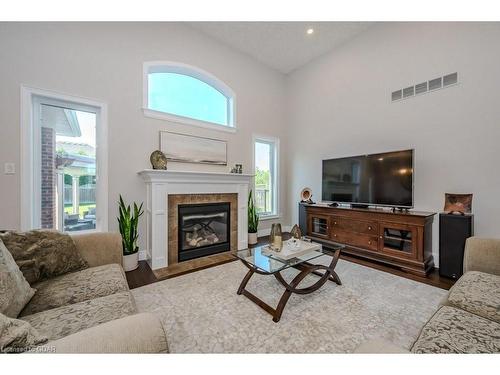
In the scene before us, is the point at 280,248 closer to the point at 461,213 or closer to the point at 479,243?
the point at 479,243

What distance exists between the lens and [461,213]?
239cm

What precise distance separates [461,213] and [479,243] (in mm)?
926

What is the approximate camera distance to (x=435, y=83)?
9.35ft

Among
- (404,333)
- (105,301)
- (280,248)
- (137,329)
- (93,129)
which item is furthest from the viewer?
(93,129)

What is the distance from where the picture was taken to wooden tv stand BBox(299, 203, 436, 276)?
8.45ft

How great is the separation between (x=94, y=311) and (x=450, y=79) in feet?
14.5

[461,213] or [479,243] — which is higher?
[461,213]

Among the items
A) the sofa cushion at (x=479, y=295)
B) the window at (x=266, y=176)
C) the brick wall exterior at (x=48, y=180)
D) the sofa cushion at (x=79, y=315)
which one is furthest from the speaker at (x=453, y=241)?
the brick wall exterior at (x=48, y=180)

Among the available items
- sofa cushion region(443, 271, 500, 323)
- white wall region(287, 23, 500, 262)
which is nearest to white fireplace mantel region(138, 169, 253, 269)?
white wall region(287, 23, 500, 262)

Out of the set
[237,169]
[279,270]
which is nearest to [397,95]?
[237,169]

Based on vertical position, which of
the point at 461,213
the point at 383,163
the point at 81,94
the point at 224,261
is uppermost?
the point at 81,94

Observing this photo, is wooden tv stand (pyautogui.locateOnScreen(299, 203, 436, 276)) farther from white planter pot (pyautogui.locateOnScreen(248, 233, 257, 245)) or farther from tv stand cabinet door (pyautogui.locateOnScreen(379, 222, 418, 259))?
white planter pot (pyautogui.locateOnScreen(248, 233, 257, 245))

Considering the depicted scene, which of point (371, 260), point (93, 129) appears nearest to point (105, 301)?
point (93, 129)

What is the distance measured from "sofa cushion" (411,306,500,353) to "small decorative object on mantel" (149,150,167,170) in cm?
317
